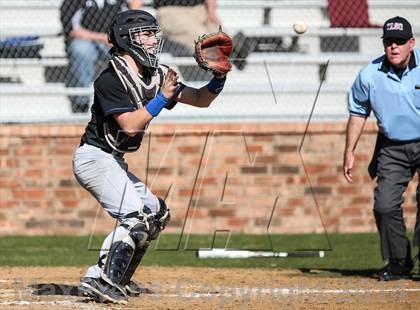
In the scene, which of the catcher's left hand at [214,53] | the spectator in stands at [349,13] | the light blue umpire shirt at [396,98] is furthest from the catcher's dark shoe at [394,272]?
the spectator in stands at [349,13]

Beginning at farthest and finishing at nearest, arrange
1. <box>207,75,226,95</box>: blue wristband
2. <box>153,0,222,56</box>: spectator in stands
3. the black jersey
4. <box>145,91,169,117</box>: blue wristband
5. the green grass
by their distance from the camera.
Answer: <box>153,0,222,56</box>: spectator in stands
the green grass
<box>207,75,226,95</box>: blue wristband
the black jersey
<box>145,91,169,117</box>: blue wristband

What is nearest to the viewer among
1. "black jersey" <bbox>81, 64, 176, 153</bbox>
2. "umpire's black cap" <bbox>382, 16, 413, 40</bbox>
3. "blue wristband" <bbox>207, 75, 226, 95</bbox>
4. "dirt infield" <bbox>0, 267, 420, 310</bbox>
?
"black jersey" <bbox>81, 64, 176, 153</bbox>

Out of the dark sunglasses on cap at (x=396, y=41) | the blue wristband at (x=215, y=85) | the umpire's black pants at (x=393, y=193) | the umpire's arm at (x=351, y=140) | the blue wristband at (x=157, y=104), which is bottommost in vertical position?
the umpire's black pants at (x=393, y=193)

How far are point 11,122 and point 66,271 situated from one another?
3.49 m

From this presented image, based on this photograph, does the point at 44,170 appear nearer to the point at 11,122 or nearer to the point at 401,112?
the point at 11,122

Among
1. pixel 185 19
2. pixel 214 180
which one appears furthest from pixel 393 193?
pixel 185 19

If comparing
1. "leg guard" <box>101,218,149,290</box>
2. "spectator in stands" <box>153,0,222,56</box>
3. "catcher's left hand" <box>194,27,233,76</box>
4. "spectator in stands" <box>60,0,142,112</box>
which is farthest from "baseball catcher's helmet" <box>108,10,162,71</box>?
"spectator in stands" <box>153,0,222,56</box>

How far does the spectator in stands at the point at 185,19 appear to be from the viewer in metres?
12.5

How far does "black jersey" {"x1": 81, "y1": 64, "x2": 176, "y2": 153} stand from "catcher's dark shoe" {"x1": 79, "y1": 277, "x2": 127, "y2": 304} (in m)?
0.97

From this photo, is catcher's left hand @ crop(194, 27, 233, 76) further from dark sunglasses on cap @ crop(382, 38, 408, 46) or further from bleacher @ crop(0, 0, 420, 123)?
bleacher @ crop(0, 0, 420, 123)

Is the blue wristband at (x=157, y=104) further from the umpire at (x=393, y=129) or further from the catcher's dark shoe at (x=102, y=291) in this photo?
the umpire at (x=393, y=129)

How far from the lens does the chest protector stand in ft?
22.2

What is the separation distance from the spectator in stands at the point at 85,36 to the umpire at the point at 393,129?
192 inches

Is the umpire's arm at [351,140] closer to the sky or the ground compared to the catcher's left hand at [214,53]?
closer to the ground
